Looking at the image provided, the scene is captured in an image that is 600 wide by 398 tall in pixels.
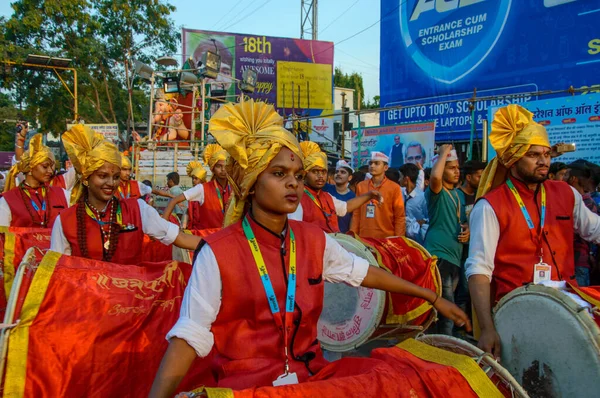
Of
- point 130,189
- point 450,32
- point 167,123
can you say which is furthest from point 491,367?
point 167,123

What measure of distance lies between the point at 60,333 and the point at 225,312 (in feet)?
4.42

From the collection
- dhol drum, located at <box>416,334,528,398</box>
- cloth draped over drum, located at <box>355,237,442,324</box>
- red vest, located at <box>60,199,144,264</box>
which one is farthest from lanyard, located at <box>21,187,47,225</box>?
dhol drum, located at <box>416,334,528,398</box>

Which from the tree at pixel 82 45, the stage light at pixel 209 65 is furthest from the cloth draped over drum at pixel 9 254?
the tree at pixel 82 45

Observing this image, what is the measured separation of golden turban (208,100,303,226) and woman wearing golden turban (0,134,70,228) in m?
4.83

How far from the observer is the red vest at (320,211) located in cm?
636

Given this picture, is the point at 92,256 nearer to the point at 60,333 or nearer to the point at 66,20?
the point at 60,333

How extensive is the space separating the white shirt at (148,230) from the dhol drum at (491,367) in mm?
2491

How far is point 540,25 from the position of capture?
14.3 metres

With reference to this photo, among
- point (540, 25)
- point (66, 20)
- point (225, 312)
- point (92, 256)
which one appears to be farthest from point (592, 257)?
point (66, 20)

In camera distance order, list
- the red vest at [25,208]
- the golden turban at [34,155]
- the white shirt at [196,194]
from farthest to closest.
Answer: the white shirt at [196,194], the golden turban at [34,155], the red vest at [25,208]

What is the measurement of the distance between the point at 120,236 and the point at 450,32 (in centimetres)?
1467

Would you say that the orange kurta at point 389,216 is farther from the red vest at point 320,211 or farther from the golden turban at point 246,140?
the golden turban at point 246,140

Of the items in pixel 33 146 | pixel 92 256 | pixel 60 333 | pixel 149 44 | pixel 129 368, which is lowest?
pixel 129 368

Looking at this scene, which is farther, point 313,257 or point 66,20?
point 66,20
